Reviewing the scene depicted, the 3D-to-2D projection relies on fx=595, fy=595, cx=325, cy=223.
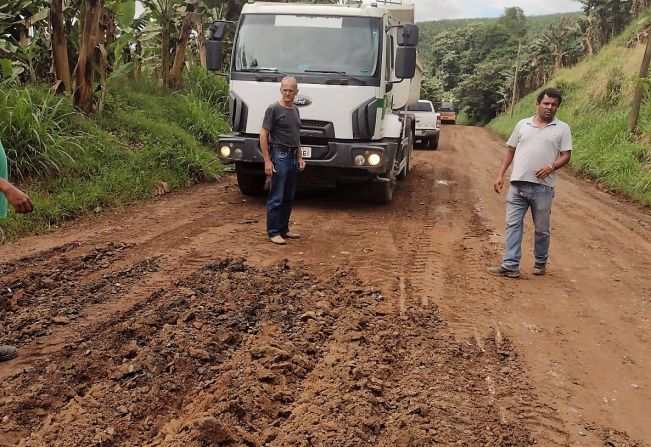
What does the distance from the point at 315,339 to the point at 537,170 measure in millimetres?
2775

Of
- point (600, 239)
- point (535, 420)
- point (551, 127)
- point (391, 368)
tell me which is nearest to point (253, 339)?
point (391, 368)

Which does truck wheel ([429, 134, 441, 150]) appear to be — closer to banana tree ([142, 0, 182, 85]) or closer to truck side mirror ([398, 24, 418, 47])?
banana tree ([142, 0, 182, 85])

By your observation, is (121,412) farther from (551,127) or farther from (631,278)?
(631,278)

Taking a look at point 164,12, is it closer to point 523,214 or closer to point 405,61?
point 405,61

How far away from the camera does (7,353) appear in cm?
350

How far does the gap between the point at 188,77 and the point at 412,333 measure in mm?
12239

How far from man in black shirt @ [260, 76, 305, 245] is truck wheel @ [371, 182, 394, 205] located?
2289 millimetres

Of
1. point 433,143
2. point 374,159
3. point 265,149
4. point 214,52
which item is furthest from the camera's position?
point 433,143

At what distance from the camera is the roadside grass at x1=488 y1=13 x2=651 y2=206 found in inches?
471

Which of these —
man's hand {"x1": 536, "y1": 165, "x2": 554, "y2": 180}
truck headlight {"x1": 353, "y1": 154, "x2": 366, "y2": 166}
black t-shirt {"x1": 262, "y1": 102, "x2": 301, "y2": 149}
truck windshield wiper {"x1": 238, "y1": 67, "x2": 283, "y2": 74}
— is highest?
truck windshield wiper {"x1": 238, "y1": 67, "x2": 283, "y2": 74}

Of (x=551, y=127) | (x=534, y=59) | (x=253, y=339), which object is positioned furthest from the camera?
(x=534, y=59)

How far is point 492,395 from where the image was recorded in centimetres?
333

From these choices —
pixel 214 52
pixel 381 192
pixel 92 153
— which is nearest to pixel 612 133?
pixel 381 192

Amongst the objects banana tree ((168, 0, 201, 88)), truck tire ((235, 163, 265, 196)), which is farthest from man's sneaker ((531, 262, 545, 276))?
banana tree ((168, 0, 201, 88))
